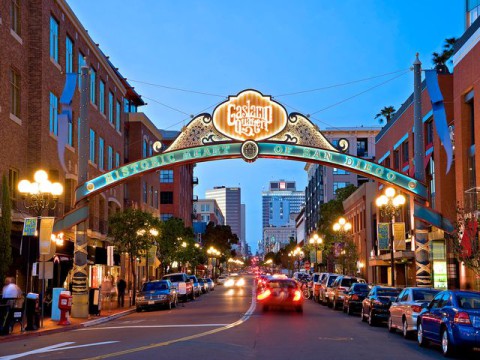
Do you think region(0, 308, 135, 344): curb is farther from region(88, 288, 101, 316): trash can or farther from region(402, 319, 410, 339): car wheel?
region(402, 319, 410, 339): car wheel

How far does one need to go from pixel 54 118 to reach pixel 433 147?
2340 cm

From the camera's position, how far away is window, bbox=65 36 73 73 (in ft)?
137

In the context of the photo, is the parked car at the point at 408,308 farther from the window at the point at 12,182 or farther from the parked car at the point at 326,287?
the parked car at the point at 326,287

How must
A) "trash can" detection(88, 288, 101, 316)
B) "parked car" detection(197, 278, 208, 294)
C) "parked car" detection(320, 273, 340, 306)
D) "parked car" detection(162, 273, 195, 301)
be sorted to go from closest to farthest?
"trash can" detection(88, 288, 101, 316), "parked car" detection(320, 273, 340, 306), "parked car" detection(162, 273, 195, 301), "parked car" detection(197, 278, 208, 294)

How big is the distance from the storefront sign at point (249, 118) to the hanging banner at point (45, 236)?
996 centimetres

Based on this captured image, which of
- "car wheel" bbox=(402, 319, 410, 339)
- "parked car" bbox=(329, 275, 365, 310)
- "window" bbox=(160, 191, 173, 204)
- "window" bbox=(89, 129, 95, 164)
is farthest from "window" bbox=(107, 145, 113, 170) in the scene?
"window" bbox=(160, 191, 173, 204)

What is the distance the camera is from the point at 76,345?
19.4m

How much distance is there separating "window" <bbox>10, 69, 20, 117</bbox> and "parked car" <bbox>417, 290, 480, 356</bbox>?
21.8m

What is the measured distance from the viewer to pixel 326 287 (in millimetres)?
43344

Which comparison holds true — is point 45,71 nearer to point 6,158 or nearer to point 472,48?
point 6,158

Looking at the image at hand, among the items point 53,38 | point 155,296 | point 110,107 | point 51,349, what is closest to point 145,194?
point 110,107

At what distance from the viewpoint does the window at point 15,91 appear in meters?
33.2

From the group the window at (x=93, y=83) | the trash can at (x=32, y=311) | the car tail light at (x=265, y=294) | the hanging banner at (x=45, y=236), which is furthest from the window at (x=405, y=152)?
the trash can at (x=32, y=311)

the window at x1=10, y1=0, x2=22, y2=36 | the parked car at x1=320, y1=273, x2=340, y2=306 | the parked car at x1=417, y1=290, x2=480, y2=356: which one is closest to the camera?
the parked car at x1=417, y1=290, x2=480, y2=356
